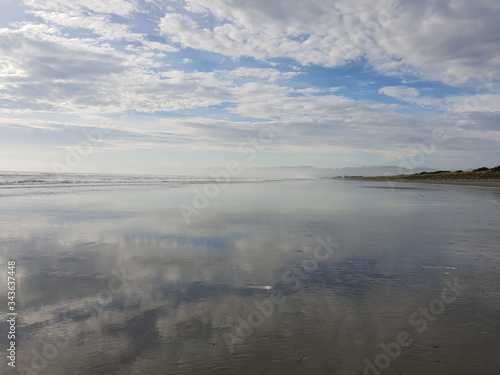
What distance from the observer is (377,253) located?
855 cm

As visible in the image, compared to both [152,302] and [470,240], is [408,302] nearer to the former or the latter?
[152,302]

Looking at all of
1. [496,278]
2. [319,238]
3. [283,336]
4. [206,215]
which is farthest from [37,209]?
[496,278]

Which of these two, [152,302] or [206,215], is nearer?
[152,302]

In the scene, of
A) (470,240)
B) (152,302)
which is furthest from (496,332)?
(470,240)

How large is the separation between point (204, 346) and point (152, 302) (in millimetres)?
1590

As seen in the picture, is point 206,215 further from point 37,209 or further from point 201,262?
point 37,209

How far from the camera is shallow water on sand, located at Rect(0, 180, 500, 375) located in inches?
151

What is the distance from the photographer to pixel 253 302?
Answer: 213 inches

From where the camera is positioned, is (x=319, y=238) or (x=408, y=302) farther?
(x=319, y=238)

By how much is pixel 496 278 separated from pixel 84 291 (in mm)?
7827

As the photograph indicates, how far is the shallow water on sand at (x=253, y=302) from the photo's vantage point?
3840 mm

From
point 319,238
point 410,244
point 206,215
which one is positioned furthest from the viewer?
point 206,215

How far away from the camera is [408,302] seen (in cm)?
544

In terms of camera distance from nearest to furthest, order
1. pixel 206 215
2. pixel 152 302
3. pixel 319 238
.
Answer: pixel 152 302, pixel 319 238, pixel 206 215
